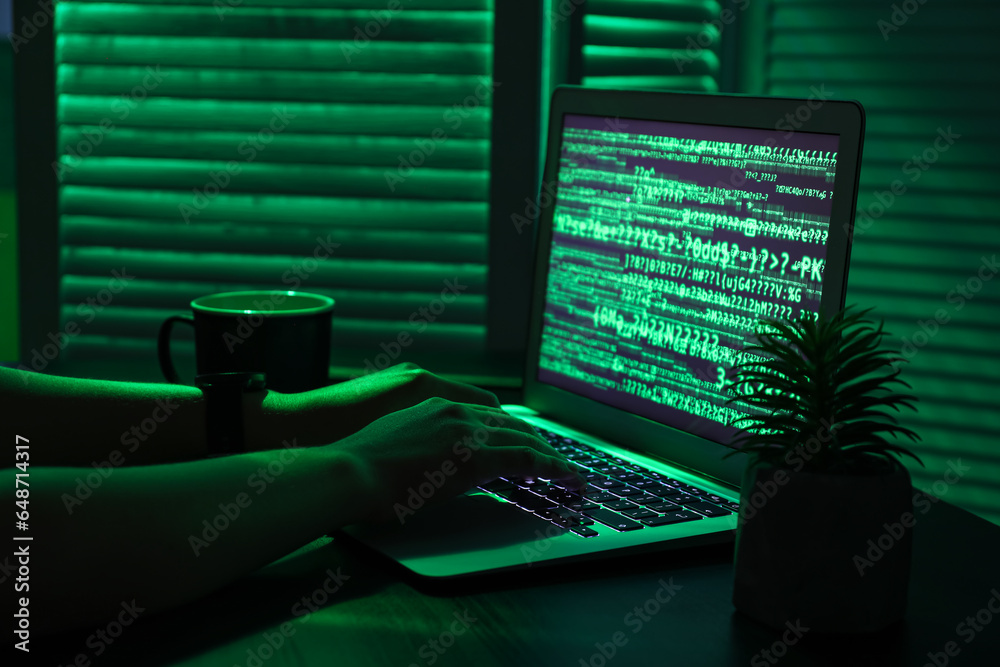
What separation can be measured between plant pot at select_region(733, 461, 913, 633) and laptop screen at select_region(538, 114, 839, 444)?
0.23 meters

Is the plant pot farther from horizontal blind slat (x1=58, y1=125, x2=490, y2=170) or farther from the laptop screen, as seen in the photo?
horizontal blind slat (x1=58, y1=125, x2=490, y2=170)

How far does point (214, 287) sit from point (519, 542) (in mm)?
1112

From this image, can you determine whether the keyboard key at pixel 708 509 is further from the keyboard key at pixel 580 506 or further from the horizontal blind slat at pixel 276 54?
the horizontal blind slat at pixel 276 54

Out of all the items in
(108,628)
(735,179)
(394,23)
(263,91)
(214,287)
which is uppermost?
(394,23)

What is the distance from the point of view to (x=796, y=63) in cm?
190

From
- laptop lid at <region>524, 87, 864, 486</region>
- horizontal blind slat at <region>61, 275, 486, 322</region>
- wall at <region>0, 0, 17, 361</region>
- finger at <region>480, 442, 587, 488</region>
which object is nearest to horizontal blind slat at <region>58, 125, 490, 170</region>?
horizontal blind slat at <region>61, 275, 486, 322</region>

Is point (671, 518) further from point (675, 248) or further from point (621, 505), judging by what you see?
point (675, 248)

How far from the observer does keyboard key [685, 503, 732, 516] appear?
827 millimetres

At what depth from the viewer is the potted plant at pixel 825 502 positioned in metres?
0.63

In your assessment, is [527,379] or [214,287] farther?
[214,287]

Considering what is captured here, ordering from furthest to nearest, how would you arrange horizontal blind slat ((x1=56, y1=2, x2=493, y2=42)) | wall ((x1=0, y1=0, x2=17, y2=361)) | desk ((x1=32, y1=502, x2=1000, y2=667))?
1. wall ((x1=0, y1=0, x2=17, y2=361))
2. horizontal blind slat ((x1=56, y1=2, x2=493, y2=42))
3. desk ((x1=32, y1=502, x2=1000, y2=667))

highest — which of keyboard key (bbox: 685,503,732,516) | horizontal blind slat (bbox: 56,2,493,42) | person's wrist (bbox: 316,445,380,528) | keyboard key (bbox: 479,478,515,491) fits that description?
horizontal blind slat (bbox: 56,2,493,42)

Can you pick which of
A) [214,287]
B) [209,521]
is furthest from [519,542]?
[214,287]

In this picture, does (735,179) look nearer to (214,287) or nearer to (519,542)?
(519,542)
